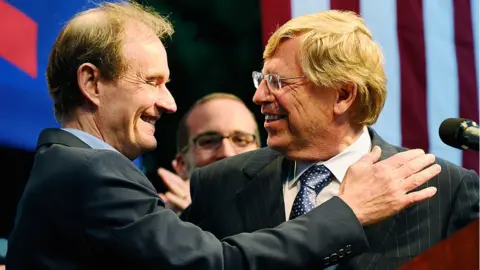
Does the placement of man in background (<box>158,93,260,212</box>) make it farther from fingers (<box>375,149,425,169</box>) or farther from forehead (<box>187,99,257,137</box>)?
fingers (<box>375,149,425,169</box>)

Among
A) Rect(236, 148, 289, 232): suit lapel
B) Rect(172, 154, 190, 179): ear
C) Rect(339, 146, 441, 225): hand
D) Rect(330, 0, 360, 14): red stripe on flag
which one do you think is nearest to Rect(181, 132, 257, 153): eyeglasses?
Rect(172, 154, 190, 179): ear

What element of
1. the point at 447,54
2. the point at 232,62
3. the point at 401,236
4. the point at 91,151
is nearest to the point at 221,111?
the point at 232,62

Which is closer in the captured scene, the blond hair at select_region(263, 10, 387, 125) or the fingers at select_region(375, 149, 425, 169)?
the fingers at select_region(375, 149, 425, 169)

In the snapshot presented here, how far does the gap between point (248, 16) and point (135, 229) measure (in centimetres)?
226

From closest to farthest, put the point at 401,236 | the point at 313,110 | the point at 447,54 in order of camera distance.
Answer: the point at 401,236, the point at 313,110, the point at 447,54

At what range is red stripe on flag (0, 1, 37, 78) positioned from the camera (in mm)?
3154

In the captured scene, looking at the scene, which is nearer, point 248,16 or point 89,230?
point 89,230

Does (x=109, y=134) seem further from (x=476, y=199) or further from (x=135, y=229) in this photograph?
(x=476, y=199)

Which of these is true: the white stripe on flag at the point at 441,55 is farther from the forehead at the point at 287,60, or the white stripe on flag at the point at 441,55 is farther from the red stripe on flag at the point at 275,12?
the forehead at the point at 287,60

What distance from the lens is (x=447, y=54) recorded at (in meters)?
3.54

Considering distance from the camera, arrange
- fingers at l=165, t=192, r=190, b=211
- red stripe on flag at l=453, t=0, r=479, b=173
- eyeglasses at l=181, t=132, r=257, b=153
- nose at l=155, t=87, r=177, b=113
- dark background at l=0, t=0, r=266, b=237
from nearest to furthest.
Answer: nose at l=155, t=87, r=177, b=113, fingers at l=165, t=192, r=190, b=211, red stripe on flag at l=453, t=0, r=479, b=173, eyeglasses at l=181, t=132, r=257, b=153, dark background at l=0, t=0, r=266, b=237

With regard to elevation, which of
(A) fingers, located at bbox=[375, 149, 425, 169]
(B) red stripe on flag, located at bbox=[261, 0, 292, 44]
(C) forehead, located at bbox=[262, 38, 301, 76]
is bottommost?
(A) fingers, located at bbox=[375, 149, 425, 169]

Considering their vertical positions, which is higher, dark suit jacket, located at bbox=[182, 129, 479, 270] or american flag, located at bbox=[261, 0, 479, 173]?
american flag, located at bbox=[261, 0, 479, 173]

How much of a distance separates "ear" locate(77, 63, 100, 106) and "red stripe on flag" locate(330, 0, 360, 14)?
1.53m
